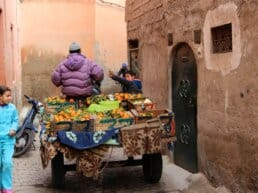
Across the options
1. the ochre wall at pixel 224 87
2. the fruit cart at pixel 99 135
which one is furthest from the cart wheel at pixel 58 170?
the ochre wall at pixel 224 87

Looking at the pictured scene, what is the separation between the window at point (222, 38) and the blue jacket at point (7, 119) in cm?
287

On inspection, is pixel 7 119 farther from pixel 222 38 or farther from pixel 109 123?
pixel 222 38

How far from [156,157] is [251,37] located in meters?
2.39

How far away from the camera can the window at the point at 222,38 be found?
639cm

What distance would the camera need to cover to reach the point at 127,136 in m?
6.30

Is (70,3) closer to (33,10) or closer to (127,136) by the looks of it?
(33,10)

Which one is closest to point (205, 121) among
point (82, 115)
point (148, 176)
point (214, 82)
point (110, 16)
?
point (214, 82)

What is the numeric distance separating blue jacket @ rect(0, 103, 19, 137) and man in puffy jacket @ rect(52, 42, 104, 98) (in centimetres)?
189

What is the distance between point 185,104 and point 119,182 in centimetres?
168

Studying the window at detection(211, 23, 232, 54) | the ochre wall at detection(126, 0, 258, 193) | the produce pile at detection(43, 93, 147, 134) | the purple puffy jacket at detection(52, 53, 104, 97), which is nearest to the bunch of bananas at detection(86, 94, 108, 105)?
the produce pile at detection(43, 93, 147, 134)

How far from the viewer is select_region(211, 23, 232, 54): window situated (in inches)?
252

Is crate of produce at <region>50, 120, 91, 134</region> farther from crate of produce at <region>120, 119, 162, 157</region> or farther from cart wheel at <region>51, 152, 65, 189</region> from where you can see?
cart wheel at <region>51, 152, 65, 189</region>

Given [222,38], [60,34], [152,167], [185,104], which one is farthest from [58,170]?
[60,34]

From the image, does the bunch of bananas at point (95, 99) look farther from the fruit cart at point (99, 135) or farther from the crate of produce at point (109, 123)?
the crate of produce at point (109, 123)
